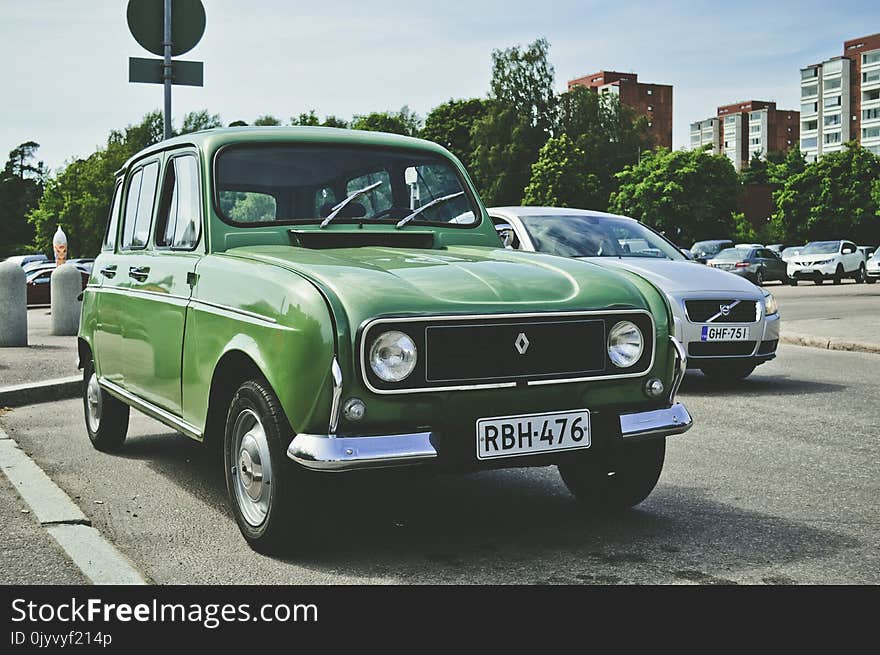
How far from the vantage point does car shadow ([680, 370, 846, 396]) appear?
9.96m

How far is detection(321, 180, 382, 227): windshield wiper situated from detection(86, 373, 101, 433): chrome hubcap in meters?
2.39

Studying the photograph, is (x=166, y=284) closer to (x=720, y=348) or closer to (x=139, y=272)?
(x=139, y=272)

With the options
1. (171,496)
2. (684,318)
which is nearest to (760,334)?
(684,318)

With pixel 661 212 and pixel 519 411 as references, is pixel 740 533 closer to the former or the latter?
pixel 519 411

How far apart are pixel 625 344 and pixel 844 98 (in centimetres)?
12940

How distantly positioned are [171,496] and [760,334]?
6022mm

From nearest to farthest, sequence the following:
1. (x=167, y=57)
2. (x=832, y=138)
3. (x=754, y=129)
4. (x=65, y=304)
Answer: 1. (x=167, y=57)
2. (x=65, y=304)
3. (x=832, y=138)
4. (x=754, y=129)

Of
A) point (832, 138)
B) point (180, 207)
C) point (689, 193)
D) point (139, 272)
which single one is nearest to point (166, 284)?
point (180, 207)

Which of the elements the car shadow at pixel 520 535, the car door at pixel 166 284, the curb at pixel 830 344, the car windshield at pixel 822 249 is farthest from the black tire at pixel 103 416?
the car windshield at pixel 822 249

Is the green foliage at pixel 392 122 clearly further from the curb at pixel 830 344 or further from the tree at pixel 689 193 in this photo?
the curb at pixel 830 344

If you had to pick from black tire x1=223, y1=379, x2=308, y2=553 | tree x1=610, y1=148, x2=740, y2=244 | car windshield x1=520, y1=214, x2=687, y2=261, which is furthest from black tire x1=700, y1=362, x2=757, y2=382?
tree x1=610, y1=148, x2=740, y2=244

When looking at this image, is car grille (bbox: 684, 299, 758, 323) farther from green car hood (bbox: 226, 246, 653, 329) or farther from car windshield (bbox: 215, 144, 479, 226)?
green car hood (bbox: 226, 246, 653, 329)

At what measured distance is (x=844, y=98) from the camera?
124 m
